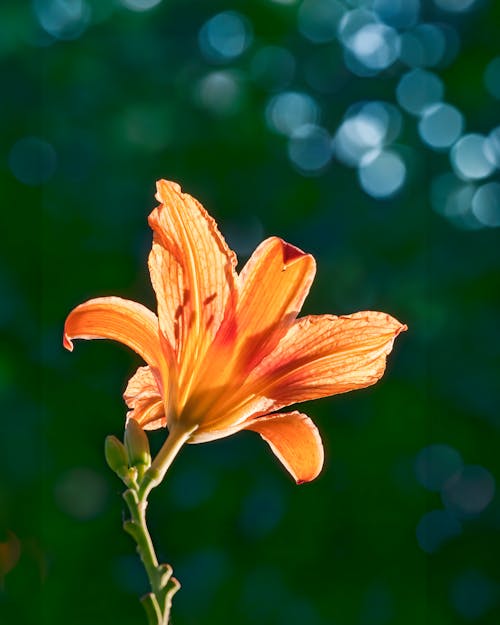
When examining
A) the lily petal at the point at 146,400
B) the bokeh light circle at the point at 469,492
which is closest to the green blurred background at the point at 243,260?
the bokeh light circle at the point at 469,492

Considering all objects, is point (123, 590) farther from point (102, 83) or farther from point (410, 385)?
point (102, 83)

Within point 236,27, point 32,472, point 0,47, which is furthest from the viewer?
point 236,27

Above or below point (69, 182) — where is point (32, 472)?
below

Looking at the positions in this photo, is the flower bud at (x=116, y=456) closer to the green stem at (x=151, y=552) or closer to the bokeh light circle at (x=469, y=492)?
the green stem at (x=151, y=552)

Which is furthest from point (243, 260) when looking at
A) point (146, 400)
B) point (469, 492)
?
point (146, 400)

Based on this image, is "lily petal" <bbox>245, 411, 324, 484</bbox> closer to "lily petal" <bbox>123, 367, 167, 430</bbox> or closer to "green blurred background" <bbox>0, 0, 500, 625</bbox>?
"lily petal" <bbox>123, 367, 167, 430</bbox>

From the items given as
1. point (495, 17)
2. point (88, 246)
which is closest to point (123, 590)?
point (88, 246)
